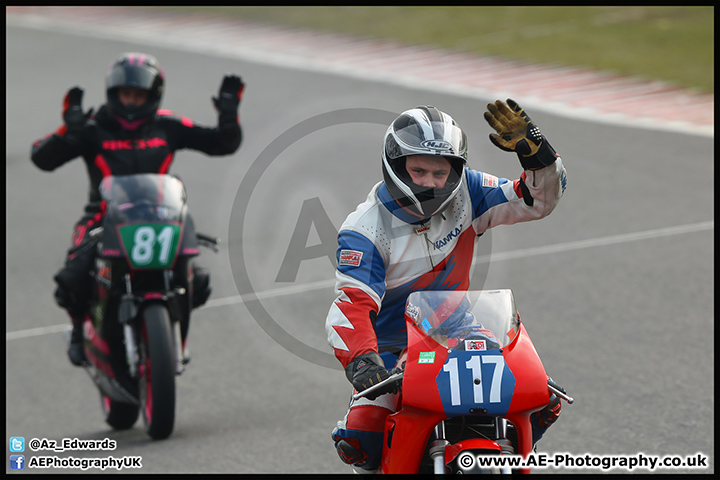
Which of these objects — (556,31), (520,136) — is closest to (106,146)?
(520,136)

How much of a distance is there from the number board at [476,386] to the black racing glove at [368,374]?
0.21 m

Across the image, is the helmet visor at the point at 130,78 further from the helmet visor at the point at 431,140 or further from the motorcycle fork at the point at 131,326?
the helmet visor at the point at 431,140

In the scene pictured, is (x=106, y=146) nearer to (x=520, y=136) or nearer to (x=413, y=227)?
(x=413, y=227)

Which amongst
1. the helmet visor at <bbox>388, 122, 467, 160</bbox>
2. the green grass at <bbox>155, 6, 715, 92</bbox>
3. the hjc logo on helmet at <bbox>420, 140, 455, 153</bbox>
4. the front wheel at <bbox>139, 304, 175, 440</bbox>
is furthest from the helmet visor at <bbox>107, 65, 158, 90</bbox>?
the green grass at <bbox>155, 6, 715, 92</bbox>

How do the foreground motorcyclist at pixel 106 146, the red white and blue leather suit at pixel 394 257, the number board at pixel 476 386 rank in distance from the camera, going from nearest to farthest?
the number board at pixel 476 386 → the red white and blue leather suit at pixel 394 257 → the foreground motorcyclist at pixel 106 146

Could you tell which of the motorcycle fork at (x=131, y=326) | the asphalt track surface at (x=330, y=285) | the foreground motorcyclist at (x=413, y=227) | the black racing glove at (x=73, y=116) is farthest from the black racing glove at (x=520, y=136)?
the black racing glove at (x=73, y=116)

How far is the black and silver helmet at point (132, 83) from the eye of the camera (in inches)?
269

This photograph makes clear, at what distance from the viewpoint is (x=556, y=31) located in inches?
795

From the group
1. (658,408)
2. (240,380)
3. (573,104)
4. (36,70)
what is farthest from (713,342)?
(36,70)

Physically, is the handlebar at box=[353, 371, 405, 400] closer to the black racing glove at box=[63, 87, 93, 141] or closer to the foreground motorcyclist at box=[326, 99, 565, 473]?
the foreground motorcyclist at box=[326, 99, 565, 473]

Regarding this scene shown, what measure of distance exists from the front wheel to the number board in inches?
115

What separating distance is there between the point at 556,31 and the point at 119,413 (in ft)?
51.1

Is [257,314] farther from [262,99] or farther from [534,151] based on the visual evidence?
[262,99]

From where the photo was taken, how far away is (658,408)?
20.5 ft
